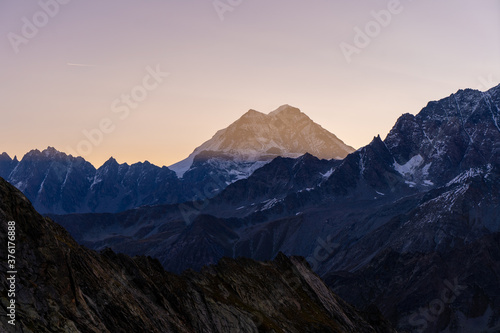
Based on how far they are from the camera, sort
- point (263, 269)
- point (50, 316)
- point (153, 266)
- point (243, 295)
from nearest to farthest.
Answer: point (50, 316)
point (153, 266)
point (243, 295)
point (263, 269)

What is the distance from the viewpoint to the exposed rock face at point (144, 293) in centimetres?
5769

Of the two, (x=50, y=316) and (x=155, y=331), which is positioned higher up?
(x=50, y=316)

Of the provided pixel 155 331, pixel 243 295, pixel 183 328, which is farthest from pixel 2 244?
pixel 243 295

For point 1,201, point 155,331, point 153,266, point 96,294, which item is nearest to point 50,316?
point 1,201

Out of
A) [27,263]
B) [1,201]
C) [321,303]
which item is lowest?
[321,303]

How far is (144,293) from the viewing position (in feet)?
299

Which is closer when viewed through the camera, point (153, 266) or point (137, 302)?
point (137, 302)

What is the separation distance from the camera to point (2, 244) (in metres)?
56.7

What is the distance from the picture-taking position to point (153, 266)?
103875mm

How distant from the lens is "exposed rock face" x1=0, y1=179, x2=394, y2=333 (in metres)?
57.7

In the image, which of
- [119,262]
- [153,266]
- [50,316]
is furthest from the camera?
[153,266]

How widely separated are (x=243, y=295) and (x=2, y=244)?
2611 inches

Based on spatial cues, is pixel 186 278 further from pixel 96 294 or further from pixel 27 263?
pixel 27 263

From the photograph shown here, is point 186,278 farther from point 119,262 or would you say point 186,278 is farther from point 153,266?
point 119,262
